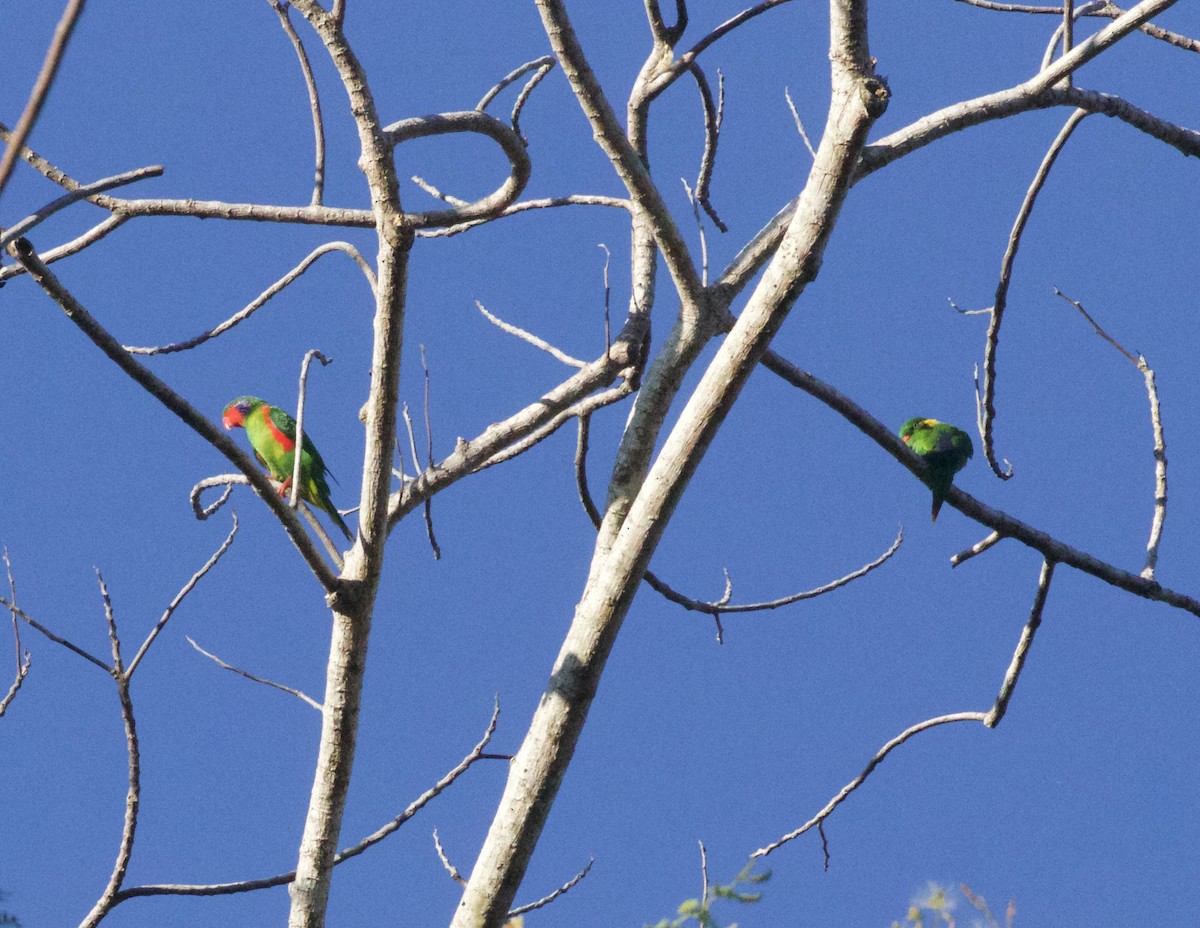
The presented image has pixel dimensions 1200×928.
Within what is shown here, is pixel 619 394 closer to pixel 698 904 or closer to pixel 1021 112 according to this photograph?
pixel 1021 112

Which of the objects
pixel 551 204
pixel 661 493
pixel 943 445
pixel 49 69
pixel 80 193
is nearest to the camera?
pixel 49 69

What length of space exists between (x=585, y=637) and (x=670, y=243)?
40.9 inches

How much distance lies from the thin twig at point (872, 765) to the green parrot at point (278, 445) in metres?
3.23

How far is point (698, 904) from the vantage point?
212 cm

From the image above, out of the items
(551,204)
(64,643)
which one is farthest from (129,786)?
(551,204)

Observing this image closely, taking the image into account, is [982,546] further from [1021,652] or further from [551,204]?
[551,204]

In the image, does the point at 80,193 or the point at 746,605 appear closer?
the point at 80,193

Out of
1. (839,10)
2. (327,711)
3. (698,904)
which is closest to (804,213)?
(839,10)

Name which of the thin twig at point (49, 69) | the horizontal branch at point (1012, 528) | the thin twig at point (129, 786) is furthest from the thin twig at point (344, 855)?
the thin twig at point (49, 69)

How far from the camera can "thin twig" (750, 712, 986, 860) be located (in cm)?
387

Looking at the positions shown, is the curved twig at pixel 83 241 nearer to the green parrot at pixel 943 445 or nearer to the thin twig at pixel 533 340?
the thin twig at pixel 533 340

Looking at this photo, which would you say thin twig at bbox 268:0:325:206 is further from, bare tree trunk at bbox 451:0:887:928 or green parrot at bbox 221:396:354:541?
green parrot at bbox 221:396:354:541

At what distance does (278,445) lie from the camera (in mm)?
6750

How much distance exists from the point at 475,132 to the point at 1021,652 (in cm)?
237
